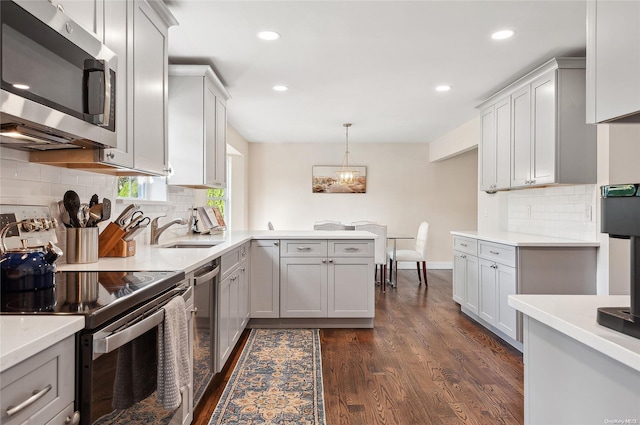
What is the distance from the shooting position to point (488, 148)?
4.30 metres

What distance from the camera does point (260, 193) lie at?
7363 mm

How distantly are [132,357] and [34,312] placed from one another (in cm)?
34

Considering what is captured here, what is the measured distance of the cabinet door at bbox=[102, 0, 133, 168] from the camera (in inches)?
69.5

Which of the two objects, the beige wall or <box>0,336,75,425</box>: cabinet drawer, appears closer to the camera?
<box>0,336,75,425</box>: cabinet drawer

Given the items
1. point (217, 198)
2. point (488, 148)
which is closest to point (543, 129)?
point (488, 148)

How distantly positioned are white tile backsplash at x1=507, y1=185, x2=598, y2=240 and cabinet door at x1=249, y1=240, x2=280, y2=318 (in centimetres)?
257

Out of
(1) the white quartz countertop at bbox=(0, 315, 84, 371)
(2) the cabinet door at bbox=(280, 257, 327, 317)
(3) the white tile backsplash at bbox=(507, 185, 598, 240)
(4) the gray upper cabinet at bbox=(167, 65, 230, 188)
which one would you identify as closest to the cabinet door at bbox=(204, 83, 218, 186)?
(4) the gray upper cabinet at bbox=(167, 65, 230, 188)

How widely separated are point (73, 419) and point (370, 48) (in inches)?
115

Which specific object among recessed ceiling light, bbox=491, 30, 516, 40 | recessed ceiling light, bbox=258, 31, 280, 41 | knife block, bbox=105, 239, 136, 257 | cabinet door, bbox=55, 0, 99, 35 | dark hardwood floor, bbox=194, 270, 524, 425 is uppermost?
recessed ceiling light, bbox=258, 31, 280, 41

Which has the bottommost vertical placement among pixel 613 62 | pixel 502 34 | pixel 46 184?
pixel 46 184

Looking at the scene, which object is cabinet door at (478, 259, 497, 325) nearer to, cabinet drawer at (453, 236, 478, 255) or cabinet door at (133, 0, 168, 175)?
cabinet drawer at (453, 236, 478, 255)

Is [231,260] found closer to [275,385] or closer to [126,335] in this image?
[275,385]

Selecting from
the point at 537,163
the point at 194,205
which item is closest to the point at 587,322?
the point at 537,163

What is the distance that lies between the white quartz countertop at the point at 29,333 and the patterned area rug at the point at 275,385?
1385mm
